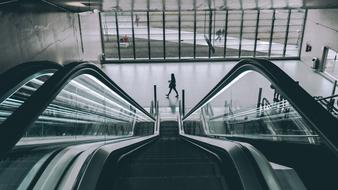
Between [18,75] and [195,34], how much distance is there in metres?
13.7

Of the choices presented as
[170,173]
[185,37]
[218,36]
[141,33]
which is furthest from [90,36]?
[170,173]

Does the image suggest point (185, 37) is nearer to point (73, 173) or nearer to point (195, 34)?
point (195, 34)

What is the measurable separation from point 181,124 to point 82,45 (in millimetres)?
5956

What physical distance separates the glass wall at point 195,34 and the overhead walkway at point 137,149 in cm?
1151

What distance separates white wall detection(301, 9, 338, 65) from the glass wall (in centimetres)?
68

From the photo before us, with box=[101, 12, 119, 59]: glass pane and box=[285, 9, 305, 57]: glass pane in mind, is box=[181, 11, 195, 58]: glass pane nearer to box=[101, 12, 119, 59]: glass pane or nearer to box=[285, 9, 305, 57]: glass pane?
box=[101, 12, 119, 59]: glass pane

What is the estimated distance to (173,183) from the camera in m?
3.72

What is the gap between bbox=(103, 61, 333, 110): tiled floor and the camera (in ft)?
43.3

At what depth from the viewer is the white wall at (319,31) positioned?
45.4 ft

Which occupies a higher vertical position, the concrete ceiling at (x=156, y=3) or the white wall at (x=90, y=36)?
the concrete ceiling at (x=156, y=3)

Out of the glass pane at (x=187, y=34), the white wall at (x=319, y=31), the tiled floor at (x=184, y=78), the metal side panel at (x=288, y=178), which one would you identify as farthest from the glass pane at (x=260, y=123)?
the glass pane at (x=187, y=34)

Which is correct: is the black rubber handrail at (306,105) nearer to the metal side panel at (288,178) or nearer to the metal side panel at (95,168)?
the metal side panel at (288,178)

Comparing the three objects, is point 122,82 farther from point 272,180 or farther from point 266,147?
point 272,180

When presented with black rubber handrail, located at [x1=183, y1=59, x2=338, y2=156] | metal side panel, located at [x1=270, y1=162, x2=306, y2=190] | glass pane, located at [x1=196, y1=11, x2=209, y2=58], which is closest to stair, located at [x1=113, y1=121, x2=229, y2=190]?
metal side panel, located at [x1=270, y1=162, x2=306, y2=190]
